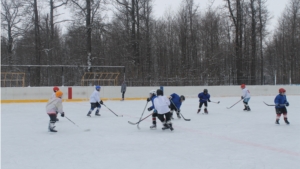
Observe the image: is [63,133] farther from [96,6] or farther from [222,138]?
[96,6]

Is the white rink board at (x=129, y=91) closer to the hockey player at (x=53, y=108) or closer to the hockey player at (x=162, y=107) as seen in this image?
the hockey player at (x=53, y=108)

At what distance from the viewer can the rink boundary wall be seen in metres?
17.9

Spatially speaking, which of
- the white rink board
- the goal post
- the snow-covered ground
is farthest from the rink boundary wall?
the snow-covered ground

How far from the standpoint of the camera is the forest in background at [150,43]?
23641 millimetres

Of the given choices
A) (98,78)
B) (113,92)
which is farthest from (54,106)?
(98,78)

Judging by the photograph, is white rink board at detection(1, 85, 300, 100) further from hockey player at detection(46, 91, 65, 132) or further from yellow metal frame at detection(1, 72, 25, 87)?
hockey player at detection(46, 91, 65, 132)

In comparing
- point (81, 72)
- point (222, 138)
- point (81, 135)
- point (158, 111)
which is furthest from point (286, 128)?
point (81, 72)

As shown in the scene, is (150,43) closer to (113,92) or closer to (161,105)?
(113,92)

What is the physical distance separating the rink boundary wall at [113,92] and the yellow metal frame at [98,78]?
0.65 meters

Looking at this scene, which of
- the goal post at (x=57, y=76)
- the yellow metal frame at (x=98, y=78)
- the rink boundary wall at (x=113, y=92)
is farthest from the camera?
the yellow metal frame at (x=98, y=78)

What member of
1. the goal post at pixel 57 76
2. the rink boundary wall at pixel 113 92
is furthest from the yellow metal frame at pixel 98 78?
the rink boundary wall at pixel 113 92

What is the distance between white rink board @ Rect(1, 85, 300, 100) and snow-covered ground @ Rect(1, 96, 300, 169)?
9211 mm

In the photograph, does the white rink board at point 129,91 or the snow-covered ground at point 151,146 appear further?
the white rink board at point 129,91

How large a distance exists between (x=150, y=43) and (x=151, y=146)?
26.9m
